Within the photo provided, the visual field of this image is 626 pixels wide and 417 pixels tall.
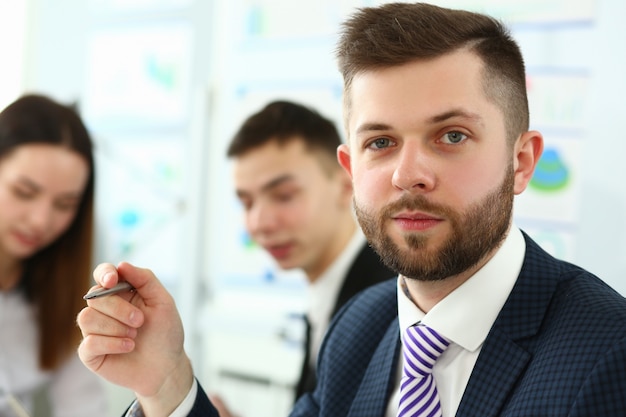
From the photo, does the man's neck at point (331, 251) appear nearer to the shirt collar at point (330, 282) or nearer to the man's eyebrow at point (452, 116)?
the shirt collar at point (330, 282)

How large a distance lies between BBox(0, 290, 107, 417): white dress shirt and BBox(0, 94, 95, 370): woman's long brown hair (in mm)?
25

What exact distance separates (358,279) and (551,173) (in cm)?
71

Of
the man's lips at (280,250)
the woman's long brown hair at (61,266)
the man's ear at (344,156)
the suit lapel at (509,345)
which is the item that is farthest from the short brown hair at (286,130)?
the suit lapel at (509,345)

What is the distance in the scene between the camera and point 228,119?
2500 mm

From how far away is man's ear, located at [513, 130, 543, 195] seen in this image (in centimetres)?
91

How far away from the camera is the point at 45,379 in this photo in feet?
6.09

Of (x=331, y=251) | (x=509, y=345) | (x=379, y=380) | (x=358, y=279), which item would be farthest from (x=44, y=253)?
(x=509, y=345)

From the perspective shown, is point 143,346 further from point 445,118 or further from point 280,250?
point 280,250

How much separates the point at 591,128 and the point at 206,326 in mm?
1460

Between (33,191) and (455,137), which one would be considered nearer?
(455,137)

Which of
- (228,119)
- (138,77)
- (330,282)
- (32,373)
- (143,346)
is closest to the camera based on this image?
(143,346)

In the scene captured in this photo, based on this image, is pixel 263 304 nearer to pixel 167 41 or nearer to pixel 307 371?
pixel 307 371

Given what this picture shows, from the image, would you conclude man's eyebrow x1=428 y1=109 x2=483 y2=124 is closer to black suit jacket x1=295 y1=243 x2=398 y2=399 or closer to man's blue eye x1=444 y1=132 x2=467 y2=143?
man's blue eye x1=444 y1=132 x2=467 y2=143

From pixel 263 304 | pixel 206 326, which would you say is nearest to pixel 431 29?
pixel 263 304
